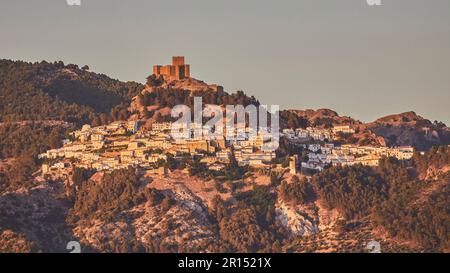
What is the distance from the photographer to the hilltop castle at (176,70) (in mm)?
117125

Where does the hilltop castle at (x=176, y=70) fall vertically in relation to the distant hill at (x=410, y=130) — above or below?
above

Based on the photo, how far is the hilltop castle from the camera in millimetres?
117125

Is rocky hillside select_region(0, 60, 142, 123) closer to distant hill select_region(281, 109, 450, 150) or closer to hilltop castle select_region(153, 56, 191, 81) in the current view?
hilltop castle select_region(153, 56, 191, 81)

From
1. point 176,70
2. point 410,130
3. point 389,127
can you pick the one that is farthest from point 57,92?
point 410,130

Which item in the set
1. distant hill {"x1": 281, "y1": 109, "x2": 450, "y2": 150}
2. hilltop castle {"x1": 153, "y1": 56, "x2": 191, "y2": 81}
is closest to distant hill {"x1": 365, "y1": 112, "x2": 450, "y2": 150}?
distant hill {"x1": 281, "y1": 109, "x2": 450, "y2": 150}

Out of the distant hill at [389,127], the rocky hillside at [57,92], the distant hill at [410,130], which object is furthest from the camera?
the rocky hillside at [57,92]

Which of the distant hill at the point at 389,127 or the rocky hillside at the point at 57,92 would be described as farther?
the rocky hillside at the point at 57,92

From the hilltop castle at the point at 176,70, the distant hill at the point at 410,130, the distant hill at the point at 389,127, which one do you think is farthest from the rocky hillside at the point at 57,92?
the distant hill at the point at 410,130

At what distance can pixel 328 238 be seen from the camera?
9325 centimetres

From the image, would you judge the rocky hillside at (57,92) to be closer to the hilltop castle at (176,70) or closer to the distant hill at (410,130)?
the hilltop castle at (176,70)
